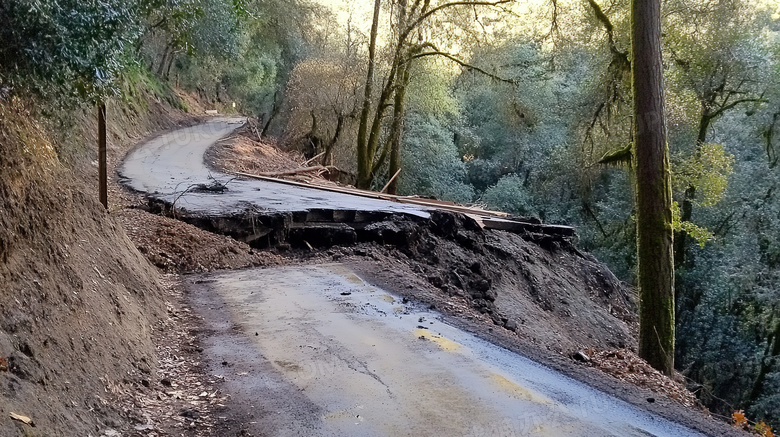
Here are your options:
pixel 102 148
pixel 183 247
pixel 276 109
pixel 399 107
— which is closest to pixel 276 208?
pixel 183 247

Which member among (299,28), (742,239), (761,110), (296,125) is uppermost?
(299,28)

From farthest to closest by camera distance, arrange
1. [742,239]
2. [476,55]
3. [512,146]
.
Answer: [512,146] < [742,239] < [476,55]

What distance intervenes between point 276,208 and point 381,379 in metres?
6.95

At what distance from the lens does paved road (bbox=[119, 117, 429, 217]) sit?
480 inches

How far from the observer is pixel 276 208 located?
1183 cm

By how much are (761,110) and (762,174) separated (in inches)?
106

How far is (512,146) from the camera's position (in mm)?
36812

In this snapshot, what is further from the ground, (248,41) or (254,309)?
(248,41)

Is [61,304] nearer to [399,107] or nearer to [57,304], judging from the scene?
[57,304]

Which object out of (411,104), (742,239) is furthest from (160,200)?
(742,239)

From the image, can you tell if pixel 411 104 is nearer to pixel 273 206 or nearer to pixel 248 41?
pixel 248 41

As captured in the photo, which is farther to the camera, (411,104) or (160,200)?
(411,104)

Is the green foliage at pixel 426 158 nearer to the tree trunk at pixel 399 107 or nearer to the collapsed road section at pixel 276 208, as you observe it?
the tree trunk at pixel 399 107

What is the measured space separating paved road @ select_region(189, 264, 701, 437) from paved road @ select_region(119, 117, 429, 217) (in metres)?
4.47
